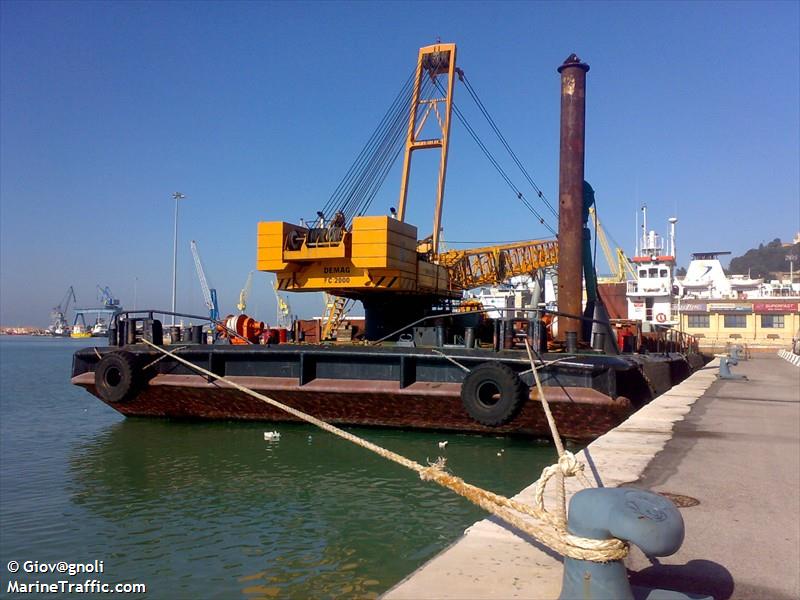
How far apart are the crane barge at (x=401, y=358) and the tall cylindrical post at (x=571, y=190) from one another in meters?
0.02

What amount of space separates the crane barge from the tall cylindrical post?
0.08ft

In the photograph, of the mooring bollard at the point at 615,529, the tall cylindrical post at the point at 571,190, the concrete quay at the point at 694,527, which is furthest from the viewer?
the tall cylindrical post at the point at 571,190

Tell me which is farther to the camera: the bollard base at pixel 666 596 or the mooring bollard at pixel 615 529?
the bollard base at pixel 666 596

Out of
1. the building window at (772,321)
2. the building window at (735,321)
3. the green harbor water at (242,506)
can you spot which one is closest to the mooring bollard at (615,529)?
the green harbor water at (242,506)

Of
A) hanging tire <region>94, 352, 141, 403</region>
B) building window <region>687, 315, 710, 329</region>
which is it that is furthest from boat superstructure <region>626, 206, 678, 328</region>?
hanging tire <region>94, 352, 141, 403</region>

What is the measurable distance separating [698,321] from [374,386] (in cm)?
5758

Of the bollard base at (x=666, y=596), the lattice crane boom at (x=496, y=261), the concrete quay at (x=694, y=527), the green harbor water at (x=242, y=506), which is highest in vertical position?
the lattice crane boom at (x=496, y=261)

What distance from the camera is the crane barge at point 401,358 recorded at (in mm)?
11781

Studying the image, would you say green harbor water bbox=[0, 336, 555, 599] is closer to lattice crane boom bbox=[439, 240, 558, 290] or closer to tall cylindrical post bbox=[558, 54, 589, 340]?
tall cylindrical post bbox=[558, 54, 589, 340]

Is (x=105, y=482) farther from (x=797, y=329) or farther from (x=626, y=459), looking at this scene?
(x=797, y=329)

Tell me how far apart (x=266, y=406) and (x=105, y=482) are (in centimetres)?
437

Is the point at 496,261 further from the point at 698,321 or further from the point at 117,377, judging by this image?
the point at 698,321

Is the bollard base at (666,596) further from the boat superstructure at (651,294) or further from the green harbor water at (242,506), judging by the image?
the boat superstructure at (651,294)

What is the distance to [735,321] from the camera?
61.0 metres
